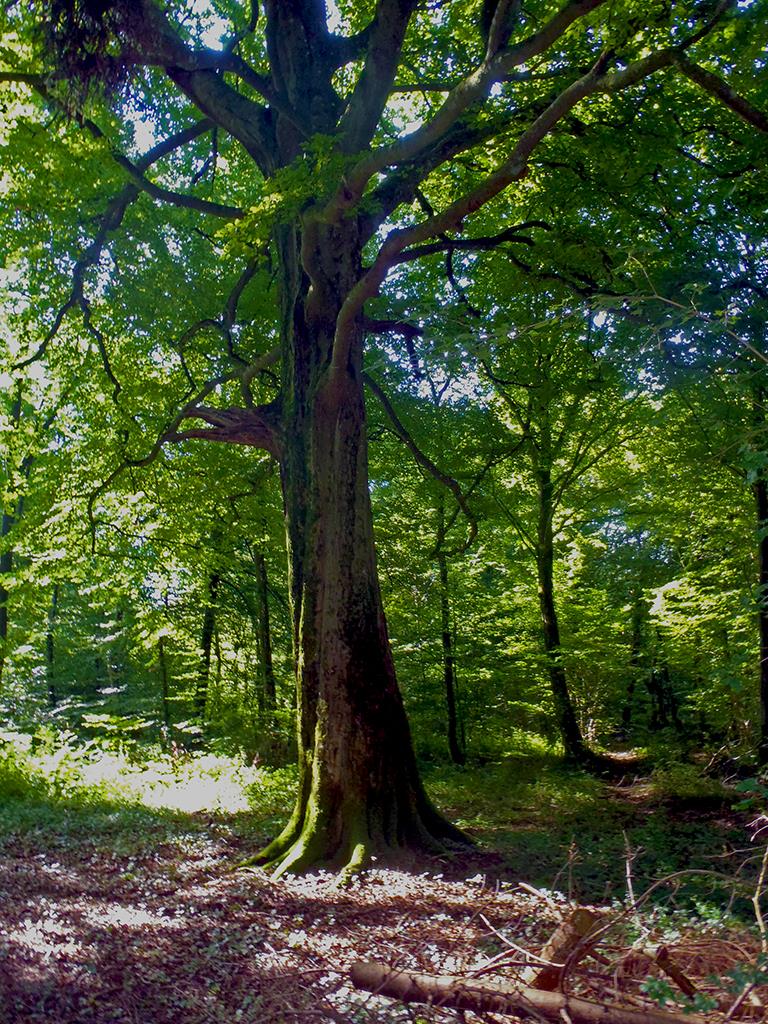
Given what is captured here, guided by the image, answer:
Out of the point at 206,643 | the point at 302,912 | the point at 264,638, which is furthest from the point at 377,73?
the point at 206,643

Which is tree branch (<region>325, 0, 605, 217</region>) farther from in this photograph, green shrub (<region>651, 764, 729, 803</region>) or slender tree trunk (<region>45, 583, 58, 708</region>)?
slender tree trunk (<region>45, 583, 58, 708</region>)

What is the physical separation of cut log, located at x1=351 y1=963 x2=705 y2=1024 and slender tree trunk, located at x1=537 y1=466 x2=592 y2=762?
11.7 meters

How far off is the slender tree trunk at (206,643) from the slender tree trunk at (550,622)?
22.2 feet

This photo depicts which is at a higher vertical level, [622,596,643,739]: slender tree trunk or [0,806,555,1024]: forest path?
[622,596,643,739]: slender tree trunk

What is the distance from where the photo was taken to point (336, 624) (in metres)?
6.48

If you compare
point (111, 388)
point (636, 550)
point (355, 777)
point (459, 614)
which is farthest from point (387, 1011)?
point (636, 550)

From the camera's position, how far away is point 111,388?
455 inches

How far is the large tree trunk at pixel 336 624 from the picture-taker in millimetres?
6234

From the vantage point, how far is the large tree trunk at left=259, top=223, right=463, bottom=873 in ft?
20.5

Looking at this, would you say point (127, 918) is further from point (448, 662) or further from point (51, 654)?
point (51, 654)

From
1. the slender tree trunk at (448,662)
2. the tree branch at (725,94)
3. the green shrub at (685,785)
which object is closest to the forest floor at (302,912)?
the green shrub at (685,785)

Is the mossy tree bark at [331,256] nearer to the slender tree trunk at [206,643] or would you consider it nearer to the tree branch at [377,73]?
the tree branch at [377,73]

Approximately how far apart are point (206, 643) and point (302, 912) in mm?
12532

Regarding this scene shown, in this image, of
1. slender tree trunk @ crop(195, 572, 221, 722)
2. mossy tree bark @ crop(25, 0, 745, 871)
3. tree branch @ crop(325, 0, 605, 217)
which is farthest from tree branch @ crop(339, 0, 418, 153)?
slender tree trunk @ crop(195, 572, 221, 722)
